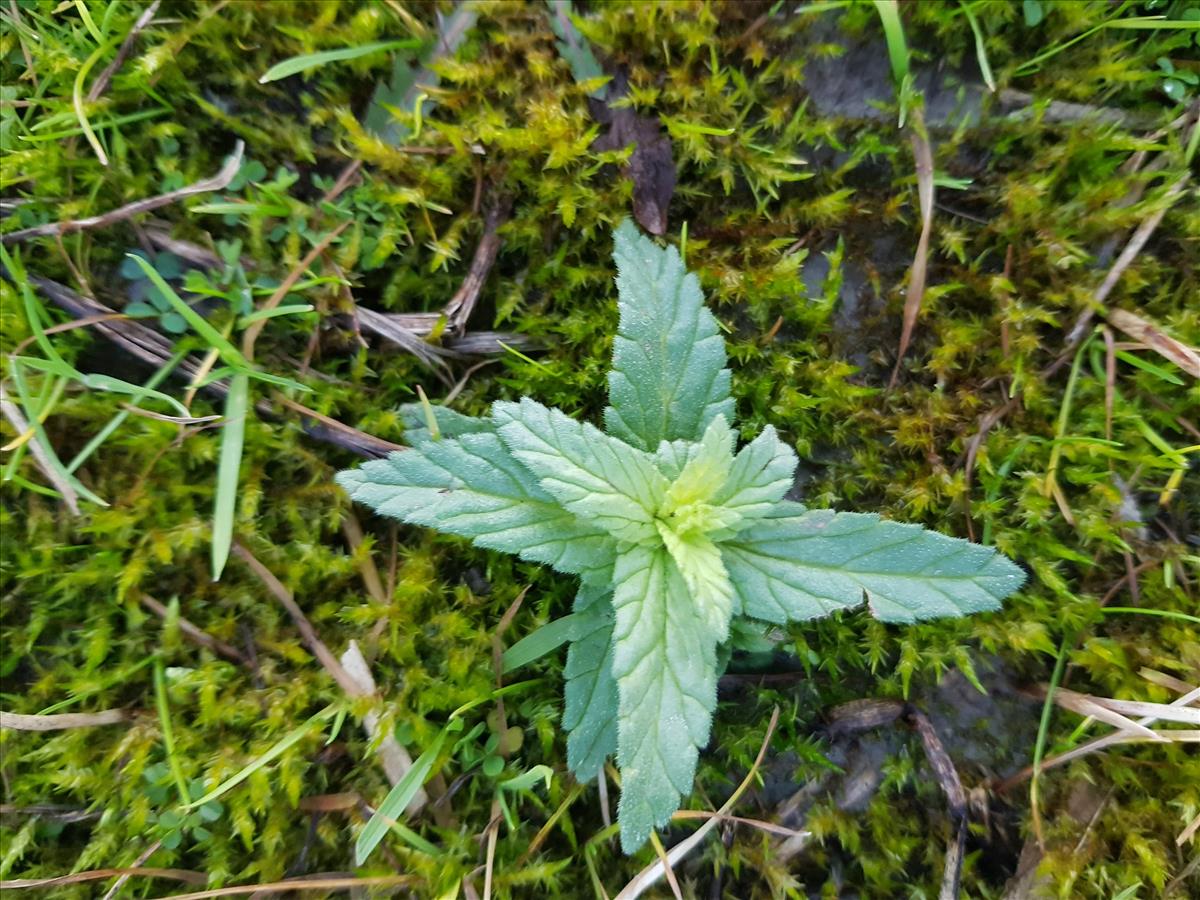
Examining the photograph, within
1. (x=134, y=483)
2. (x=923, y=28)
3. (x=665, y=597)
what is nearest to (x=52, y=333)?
(x=134, y=483)

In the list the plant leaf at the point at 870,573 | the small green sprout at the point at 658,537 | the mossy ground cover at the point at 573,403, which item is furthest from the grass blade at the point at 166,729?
the plant leaf at the point at 870,573

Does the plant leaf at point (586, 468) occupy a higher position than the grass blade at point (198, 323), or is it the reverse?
the grass blade at point (198, 323)

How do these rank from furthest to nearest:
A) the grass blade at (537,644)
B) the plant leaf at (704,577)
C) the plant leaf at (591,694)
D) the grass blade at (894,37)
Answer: the grass blade at (894,37) → the grass blade at (537,644) → the plant leaf at (591,694) → the plant leaf at (704,577)

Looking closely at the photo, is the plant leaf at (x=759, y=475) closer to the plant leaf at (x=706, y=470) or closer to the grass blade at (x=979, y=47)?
the plant leaf at (x=706, y=470)

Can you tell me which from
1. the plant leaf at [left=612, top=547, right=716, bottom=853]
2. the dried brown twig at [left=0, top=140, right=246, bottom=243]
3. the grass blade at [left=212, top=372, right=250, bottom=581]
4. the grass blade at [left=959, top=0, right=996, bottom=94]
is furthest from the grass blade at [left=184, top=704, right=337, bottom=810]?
the grass blade at [left=959, top=0, right=996, bottom=94]

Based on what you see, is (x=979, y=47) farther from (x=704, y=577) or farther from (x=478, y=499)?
(x=478, y=499)

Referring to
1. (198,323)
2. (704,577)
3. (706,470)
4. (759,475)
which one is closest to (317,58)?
(198,323)
